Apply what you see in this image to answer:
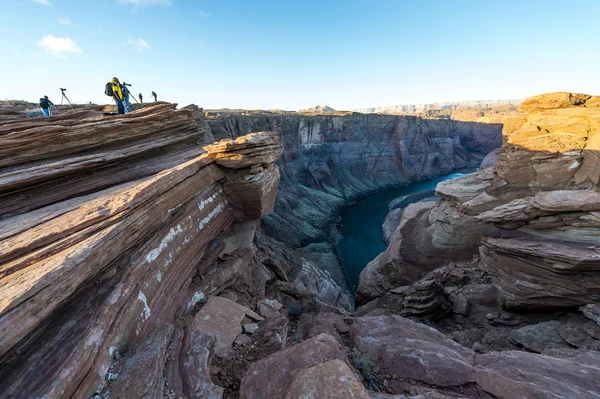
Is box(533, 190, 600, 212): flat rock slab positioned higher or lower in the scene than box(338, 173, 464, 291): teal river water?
higher

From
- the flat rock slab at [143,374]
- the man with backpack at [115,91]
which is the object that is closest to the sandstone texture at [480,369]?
the flat rock slab at [143,374]

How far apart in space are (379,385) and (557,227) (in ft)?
38.6

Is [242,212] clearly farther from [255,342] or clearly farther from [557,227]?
[557,227]

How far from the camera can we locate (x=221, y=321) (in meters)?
6.84

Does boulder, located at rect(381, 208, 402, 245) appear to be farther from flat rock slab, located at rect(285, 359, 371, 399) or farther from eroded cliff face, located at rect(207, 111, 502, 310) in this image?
flat rock slab, located at rect(285, 359, 371, 399)

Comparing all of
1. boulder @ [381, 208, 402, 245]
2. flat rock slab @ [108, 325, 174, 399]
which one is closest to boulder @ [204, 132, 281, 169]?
flat rock slab @ [108, 325, 174, 399]

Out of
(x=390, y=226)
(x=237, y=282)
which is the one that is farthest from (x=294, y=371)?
(x=390, y=226)

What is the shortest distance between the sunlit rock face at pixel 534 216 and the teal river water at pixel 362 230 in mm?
7030

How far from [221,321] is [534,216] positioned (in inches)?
569

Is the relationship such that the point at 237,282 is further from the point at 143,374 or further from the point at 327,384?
the point at 327,384

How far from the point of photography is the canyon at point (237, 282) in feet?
13.7

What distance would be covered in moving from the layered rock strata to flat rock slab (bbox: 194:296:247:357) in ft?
1.97

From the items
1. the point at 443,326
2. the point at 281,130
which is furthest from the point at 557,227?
the point at 281,130

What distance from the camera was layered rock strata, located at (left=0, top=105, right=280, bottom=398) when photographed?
3811 millimetres
